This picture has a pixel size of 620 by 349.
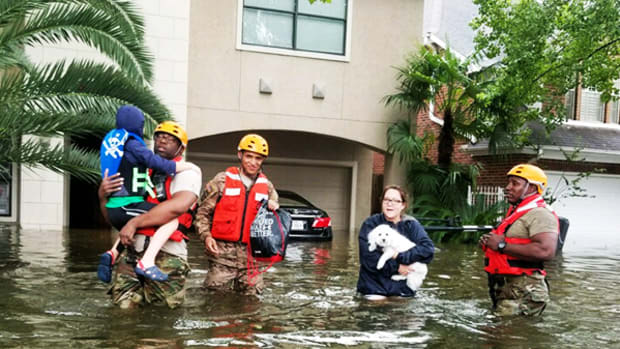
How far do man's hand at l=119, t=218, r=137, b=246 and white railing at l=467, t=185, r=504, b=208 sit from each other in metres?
14.5

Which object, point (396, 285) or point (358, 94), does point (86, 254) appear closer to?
point (396, 285)

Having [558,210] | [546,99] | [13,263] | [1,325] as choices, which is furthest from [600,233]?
[1,325]

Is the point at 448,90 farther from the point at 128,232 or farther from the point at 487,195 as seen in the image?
the point at 128,232

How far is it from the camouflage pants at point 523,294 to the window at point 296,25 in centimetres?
1263

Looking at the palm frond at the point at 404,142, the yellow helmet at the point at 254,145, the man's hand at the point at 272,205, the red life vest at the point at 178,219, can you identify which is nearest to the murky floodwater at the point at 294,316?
the red life vest at the point at 178,219

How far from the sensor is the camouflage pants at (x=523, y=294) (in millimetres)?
6707

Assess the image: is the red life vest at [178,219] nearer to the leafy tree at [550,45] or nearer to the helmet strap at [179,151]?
the helmet strap at [179,151]

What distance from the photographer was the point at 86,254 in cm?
1189

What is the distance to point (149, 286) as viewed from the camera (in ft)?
19.5

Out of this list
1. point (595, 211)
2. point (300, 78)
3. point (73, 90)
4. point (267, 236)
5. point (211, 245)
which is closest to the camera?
point (211, 245)

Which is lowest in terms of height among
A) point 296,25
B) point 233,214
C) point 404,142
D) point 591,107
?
point 233,214

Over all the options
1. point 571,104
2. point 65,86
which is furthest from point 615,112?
point 65,86

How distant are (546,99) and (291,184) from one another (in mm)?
7890

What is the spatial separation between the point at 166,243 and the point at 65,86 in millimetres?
4159
